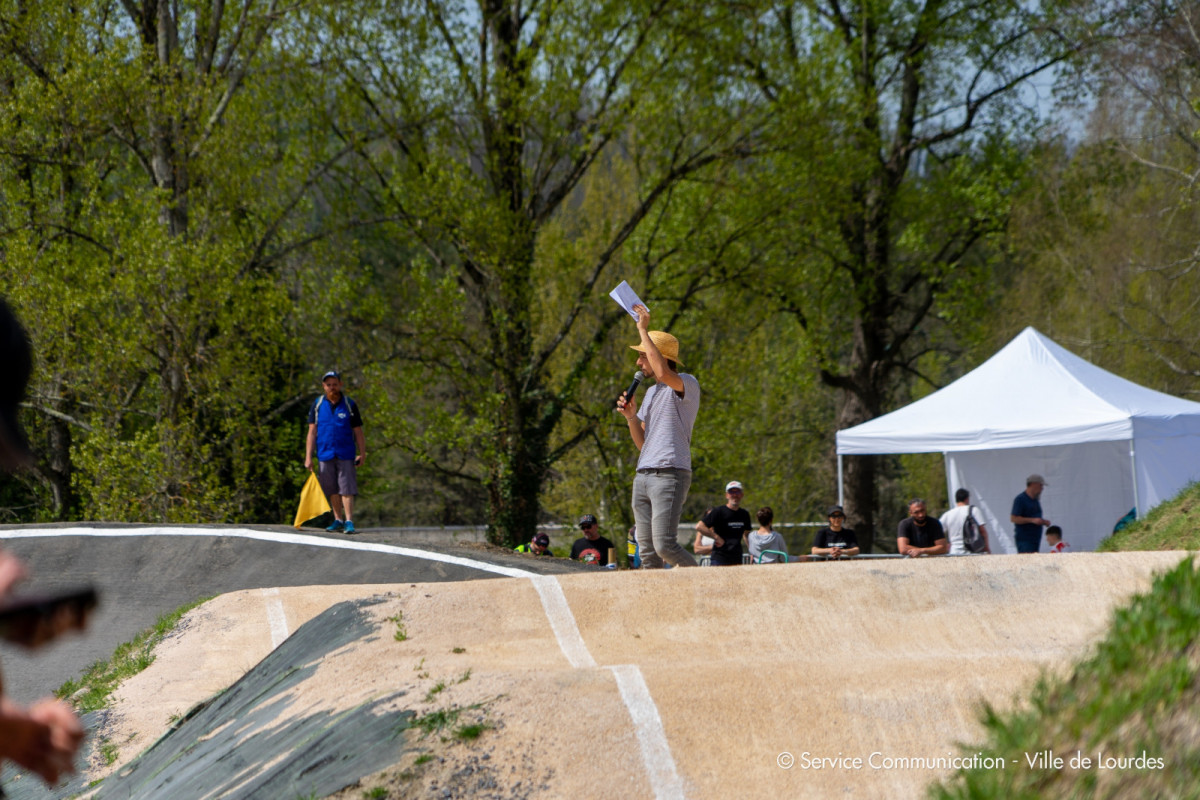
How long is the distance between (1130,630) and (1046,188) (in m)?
24.6

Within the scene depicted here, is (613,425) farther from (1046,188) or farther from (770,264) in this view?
(1046,188)

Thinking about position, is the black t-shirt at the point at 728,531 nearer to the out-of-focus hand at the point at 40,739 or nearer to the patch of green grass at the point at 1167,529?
the patch of green grass at the point at 1167,529

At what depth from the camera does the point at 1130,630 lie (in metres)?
3.96

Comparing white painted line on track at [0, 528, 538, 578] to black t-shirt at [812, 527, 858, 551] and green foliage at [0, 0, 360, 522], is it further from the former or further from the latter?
green foliage at [0, 0, 360, 522]

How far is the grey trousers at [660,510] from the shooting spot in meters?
7.22

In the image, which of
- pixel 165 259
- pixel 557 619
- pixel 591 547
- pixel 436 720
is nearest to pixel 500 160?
pixel 165 259

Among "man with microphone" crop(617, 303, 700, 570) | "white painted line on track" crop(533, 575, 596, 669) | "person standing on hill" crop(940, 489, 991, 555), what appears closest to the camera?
"white painted line on track" crop(533, 575, 596, 669)

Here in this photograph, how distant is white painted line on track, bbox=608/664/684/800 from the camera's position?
13.4 ft

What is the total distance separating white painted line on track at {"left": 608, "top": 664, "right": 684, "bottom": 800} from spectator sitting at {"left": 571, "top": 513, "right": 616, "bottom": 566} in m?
7.55

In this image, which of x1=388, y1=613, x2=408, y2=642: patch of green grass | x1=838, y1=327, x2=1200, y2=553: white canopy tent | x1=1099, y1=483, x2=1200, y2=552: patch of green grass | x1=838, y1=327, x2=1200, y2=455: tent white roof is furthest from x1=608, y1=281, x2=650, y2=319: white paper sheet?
x1=838, y1=327, x2=1200, y2=553: white canopy tent

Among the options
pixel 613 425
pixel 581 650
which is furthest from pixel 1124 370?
pixel 581 650

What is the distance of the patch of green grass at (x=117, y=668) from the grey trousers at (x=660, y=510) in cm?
408

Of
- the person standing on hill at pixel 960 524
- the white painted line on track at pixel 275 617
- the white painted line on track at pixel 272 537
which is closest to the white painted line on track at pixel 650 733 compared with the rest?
the white painted line on track at pixel 275 617

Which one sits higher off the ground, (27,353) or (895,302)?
(895,302)
